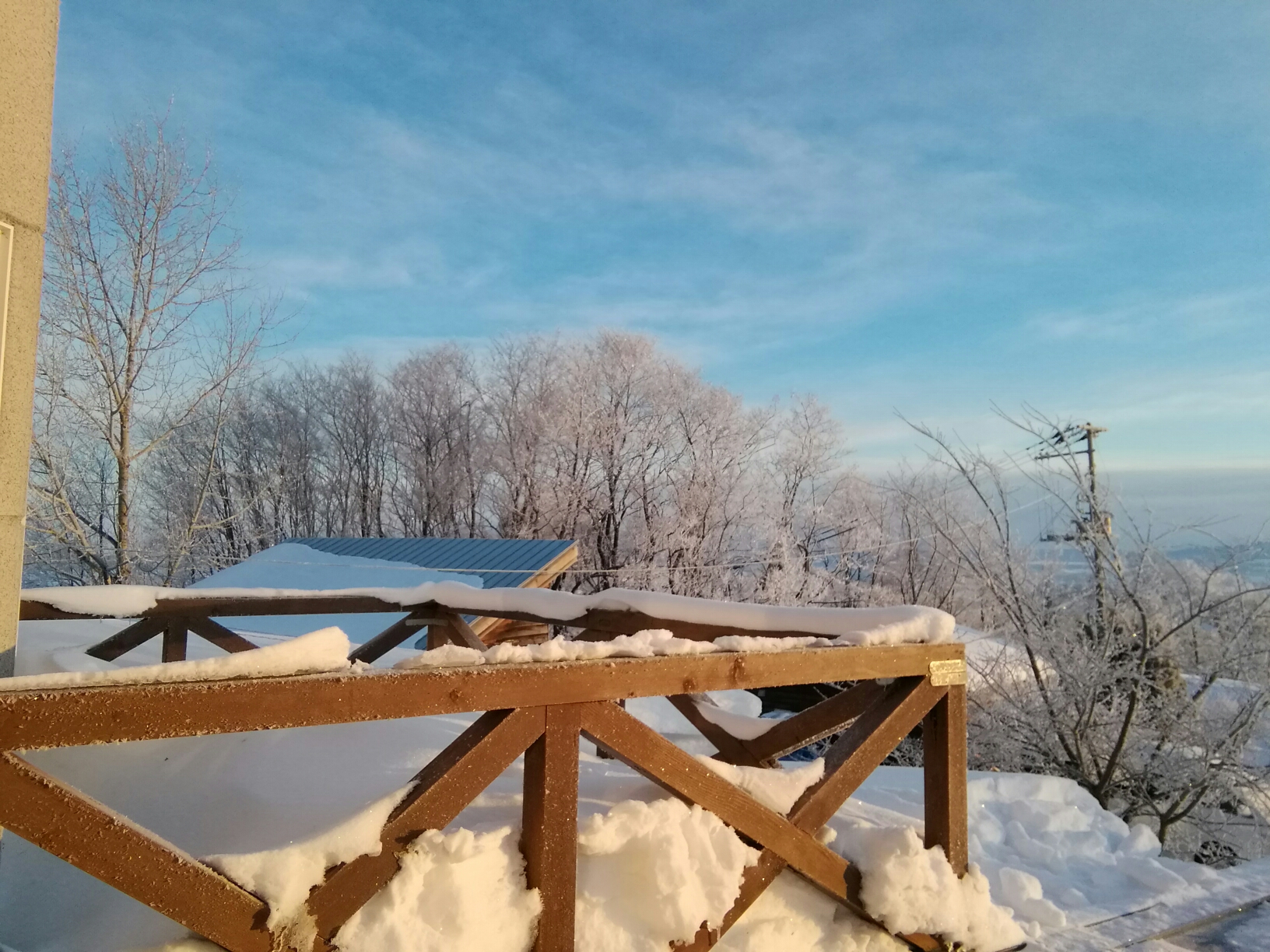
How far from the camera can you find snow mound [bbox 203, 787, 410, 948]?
66.6 inches

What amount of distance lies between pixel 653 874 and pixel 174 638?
2.87 meters

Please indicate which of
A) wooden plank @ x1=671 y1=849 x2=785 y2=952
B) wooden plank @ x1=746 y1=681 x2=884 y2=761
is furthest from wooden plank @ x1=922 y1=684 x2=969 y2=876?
wooden plank @ x1=671 y1=849 x2=785 y2=952

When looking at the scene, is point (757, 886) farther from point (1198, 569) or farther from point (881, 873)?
point (1198, 569)

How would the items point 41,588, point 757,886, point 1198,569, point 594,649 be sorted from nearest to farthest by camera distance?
1. point 594,649
2. point 757,886
3. point 41,588
4. point 1198,569

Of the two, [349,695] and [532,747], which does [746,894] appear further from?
[349,695]

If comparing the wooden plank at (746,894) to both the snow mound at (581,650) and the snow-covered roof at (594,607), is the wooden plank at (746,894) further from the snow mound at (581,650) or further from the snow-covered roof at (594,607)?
the snow-covered roof at (594,607)

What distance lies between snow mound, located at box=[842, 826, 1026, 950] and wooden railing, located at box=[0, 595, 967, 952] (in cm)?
6

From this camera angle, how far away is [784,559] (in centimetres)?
2325

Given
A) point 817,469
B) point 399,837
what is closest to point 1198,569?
point 399,837

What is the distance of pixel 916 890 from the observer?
8.75ft

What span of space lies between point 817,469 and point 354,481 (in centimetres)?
1744

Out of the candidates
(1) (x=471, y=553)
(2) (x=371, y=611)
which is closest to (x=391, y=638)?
(2) (x=371, y=611)

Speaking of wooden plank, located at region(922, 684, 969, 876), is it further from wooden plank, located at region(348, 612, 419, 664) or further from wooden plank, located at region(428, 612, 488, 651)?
wooden plank, located at region(348, 612, 419, 664)

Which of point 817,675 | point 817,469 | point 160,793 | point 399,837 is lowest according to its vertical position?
point 160,793
